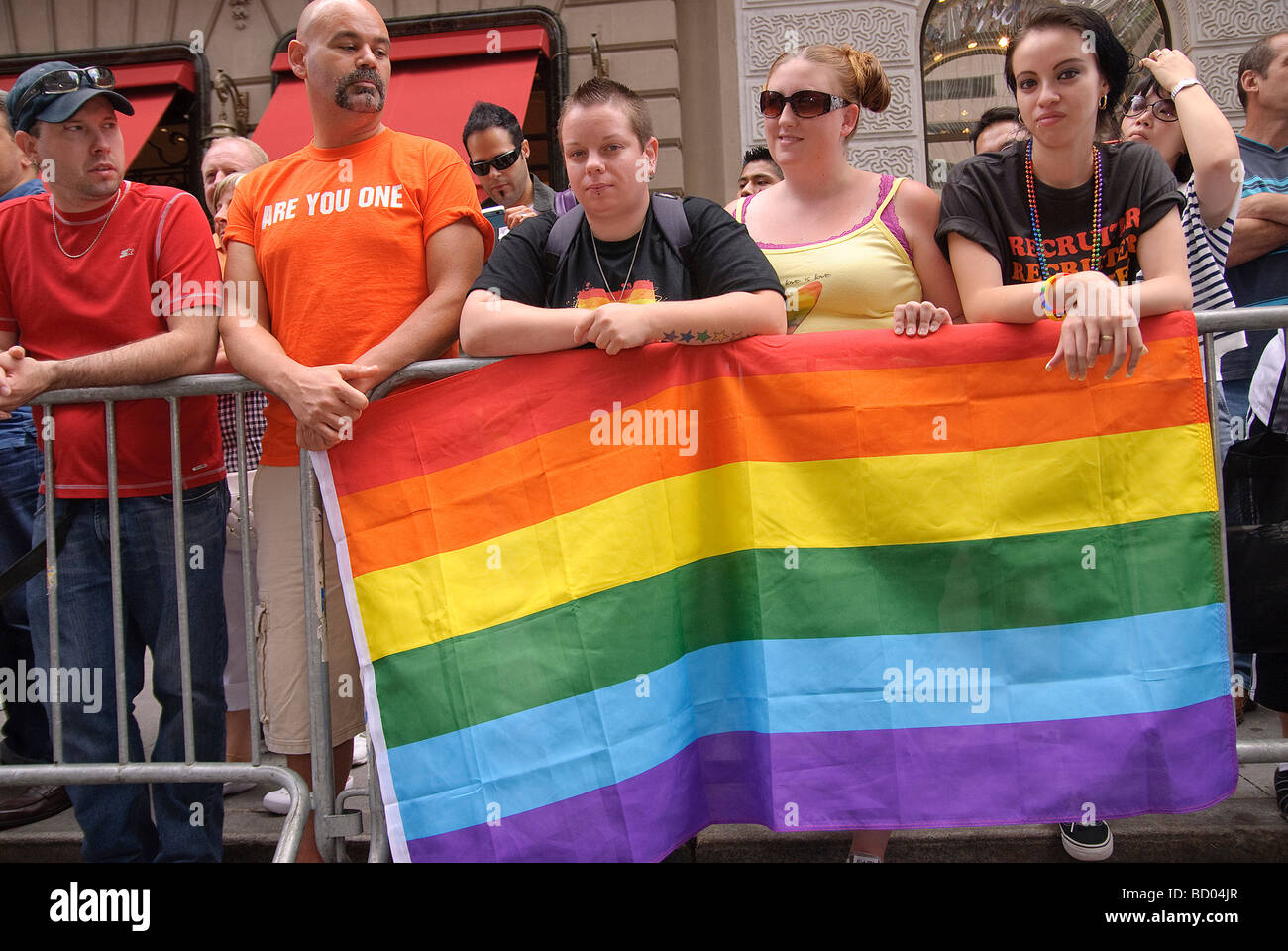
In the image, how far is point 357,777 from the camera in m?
3.79

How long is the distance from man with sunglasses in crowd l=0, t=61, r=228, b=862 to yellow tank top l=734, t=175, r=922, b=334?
5.95ft

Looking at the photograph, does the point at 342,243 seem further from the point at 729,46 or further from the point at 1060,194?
the point at 729,46

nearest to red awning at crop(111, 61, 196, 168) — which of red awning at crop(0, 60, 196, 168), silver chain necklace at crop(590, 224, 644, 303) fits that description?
red awning at crop(0, 60, 196, 168)

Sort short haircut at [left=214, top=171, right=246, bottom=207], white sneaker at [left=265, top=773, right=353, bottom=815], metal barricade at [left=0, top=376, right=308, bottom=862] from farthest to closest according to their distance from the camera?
1. short haircut at [left=214, top=171, right=246, bottom=207]
2. white sneaker at [left=265, top=773, right=353, bottom=815]
3. metal barricade at [left=0, top=376, right=308, bottom=862]

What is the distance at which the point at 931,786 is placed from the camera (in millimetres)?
2623

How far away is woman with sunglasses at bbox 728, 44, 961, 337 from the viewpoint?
9.70 ft

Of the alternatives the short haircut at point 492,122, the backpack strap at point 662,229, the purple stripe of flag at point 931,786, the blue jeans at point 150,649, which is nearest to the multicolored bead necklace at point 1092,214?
the backpack strap at point 662,229

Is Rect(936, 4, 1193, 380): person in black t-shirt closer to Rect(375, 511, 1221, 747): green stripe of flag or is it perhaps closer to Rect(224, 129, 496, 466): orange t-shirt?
Rect(375, 511, 1221, 747): green stripe of flag

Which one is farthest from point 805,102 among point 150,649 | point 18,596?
point 18,596

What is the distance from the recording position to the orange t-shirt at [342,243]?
9.70 feet

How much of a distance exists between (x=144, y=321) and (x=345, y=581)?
1.11 meters

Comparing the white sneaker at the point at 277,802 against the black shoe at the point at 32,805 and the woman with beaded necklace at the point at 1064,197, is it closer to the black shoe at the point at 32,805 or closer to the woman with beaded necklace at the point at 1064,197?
the black shoe at the point at 32,805
